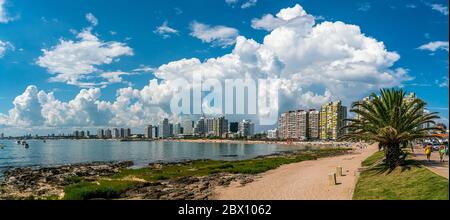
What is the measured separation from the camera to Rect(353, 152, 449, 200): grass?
18922mm

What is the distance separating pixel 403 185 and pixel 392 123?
8131 mm

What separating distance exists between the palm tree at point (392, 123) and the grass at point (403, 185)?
65.9 inches

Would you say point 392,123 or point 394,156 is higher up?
point 392,123

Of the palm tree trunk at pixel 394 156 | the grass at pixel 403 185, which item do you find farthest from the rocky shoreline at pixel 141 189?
the palm tree trunk at pixel 394 156

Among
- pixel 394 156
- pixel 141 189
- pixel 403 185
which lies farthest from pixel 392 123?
pixel 141 189

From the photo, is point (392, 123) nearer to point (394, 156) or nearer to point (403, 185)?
point (394, 156)

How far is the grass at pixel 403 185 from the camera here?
745 inches

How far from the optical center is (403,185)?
74.0ft

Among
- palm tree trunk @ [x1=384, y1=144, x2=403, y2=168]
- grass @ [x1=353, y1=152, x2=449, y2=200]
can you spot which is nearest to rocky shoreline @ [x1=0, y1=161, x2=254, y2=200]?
grass @ [x1=353, y1=152, x2=449, y2=200]

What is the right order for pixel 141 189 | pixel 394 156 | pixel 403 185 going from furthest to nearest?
pixel 141 189 < pixel 394 156 < pixel 403 185

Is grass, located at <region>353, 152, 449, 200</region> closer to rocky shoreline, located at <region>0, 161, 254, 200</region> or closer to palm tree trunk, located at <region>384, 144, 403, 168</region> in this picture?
palm tree trunk, located at <region>384, 144, 403, 168</region>

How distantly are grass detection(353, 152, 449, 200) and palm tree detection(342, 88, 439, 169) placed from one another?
1.67m
